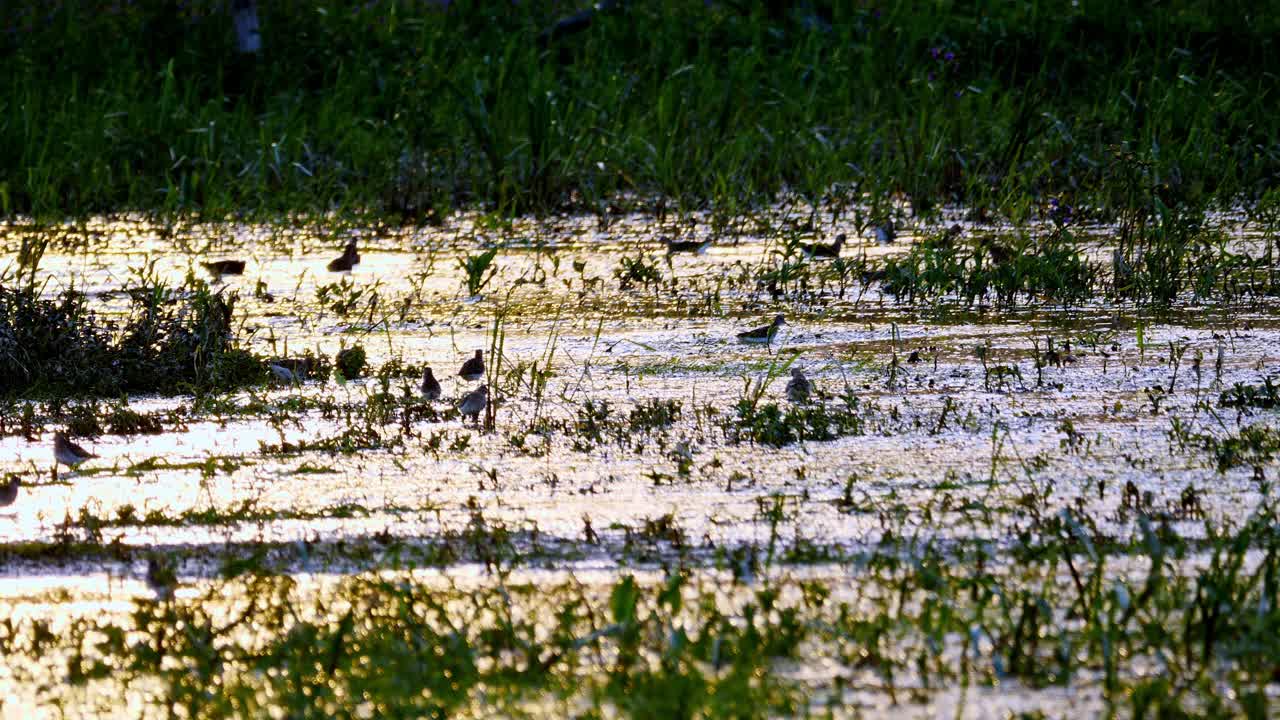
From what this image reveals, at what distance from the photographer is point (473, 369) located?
16.7 feet

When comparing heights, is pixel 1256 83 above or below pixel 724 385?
above

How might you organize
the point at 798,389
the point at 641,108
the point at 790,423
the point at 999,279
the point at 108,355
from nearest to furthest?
the point at 790,423 < the point at 798,389 < the point at 108,355 < the point at 999,279 < the point at 641,108

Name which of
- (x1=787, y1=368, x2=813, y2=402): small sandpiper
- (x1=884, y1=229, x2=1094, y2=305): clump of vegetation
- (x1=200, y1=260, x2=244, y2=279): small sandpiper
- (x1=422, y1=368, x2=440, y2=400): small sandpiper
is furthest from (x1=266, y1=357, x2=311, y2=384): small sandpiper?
(x1=884, y1=229, x2=1094, y2=305): clump of vegetation

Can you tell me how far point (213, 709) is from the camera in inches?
103

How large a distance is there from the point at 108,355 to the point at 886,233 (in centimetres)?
378

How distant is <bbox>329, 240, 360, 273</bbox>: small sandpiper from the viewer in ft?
24.0

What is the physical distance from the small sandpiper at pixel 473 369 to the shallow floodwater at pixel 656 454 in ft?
0.20

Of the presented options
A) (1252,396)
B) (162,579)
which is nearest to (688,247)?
(1252,396)

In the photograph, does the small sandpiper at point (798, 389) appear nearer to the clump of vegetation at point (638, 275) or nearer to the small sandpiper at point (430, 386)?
the small sandpiper at point (430, 386)

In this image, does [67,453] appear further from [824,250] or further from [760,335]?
[824,250]

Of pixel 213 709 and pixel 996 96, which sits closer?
pixel 213 709

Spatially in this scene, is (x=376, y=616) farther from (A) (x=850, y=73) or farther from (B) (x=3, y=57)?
(B) (x=3, y=57)

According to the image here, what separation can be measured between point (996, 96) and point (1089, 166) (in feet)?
9.59

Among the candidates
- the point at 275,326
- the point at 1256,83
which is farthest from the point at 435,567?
the point at 1256,83
